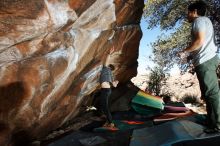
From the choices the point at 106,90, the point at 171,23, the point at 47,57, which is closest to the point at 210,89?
the point at 47,57

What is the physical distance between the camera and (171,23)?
16.7 metres

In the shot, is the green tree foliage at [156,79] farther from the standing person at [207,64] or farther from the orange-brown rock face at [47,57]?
the standing person at [207,64]

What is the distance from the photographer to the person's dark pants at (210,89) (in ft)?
15.0

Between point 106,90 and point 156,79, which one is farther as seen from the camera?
point 156,79

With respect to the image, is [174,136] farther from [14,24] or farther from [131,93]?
[131,93]

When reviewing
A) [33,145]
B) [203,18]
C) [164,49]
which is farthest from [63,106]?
[164,49]

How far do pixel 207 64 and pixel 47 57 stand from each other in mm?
3283

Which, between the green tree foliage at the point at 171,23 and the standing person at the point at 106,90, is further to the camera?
the green tree foliage at the point at 171,23

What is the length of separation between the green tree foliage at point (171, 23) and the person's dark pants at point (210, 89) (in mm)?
10947

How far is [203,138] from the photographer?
4.21m

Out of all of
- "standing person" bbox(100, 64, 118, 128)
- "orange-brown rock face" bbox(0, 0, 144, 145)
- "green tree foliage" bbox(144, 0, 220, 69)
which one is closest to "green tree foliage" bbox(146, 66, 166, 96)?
"green tree foliage" bbox(144, 0, 220, 69)

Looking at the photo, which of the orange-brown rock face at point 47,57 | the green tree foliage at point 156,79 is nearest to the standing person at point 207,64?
the orange-brown rock face at point 47,57

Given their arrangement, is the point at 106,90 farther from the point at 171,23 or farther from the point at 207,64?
the point at 171,23

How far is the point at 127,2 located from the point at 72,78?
3546 millimetres
